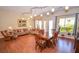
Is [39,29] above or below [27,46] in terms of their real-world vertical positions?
above

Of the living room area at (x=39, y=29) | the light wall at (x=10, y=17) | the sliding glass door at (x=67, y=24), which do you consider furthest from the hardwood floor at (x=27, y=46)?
the light wall at (x=10, y=17)

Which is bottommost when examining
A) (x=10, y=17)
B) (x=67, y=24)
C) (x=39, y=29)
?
(x=39, y=29)

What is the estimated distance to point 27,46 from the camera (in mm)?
2750

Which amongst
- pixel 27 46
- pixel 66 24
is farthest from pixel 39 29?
pixel 66 24

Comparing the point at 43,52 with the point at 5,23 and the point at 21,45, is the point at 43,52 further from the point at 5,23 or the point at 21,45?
the point at 5,23

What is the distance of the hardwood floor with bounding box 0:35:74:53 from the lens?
2717 millimetres

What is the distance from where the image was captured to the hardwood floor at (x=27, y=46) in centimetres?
272

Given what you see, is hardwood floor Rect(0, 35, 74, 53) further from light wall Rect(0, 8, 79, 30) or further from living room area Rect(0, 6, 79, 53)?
light wall Rect(0, 8, 79, 30)

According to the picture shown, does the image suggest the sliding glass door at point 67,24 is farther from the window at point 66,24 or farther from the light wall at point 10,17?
the light wall at point 10,17

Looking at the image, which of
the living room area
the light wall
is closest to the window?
the living room area

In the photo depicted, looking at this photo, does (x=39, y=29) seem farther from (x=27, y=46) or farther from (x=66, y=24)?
(x=66, y=24)
